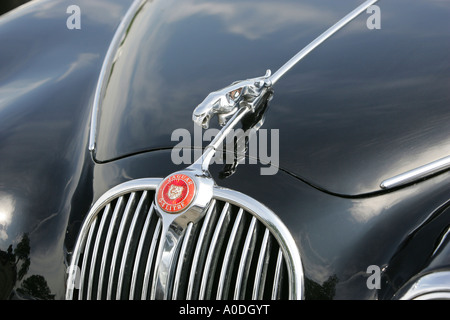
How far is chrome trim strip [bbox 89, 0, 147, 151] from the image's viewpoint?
1.71 metres

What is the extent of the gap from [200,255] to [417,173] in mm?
550

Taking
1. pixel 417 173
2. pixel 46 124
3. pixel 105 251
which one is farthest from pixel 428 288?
pixel 46 124

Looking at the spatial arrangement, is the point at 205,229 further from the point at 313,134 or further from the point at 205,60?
the point at 205,60

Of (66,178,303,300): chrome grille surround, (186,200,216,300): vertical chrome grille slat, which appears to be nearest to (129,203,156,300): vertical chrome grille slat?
(66,178,303,300): chrome grille surround

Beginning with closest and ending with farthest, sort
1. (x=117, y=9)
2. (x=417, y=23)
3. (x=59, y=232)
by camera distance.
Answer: (x=59, y=232)
(x=417, y=23)
(x=117, y=9)

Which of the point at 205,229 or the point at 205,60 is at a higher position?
the point at 205,60

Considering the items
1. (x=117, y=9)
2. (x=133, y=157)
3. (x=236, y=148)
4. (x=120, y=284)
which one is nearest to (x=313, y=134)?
(x=236, y=148)

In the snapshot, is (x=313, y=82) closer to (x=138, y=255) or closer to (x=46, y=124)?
(x=138, y=255)

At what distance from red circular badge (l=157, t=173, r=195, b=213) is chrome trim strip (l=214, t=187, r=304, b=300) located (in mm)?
64

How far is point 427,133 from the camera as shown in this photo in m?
1.46
